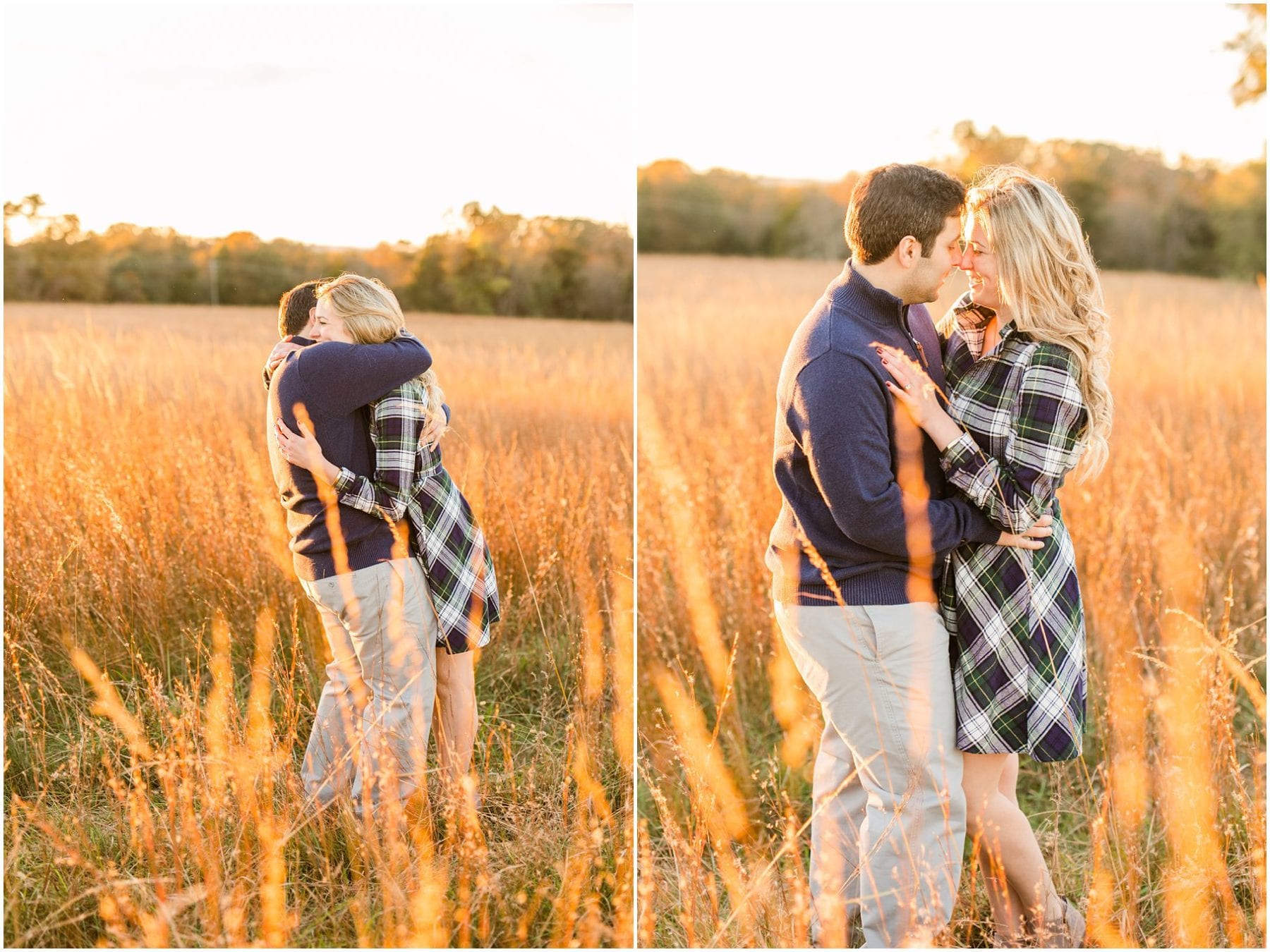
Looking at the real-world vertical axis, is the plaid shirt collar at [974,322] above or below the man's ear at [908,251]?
below

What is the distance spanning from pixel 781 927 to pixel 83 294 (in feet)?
9.89

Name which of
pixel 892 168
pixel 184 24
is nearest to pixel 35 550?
pixel 184 24

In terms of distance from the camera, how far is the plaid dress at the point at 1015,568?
1.87m

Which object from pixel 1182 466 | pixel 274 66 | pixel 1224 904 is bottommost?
pixel 1224 904

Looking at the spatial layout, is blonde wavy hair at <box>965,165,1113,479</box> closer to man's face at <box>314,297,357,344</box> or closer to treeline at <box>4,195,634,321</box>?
treeline at <box>4,195,634,321</box>

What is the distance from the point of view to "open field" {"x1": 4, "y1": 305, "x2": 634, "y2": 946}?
2.20 meters

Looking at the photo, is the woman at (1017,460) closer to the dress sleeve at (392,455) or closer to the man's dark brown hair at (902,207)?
the man's dark brown hair at (902,207)

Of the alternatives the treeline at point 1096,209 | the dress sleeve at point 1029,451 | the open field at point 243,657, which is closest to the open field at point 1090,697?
the open field at point 243,657

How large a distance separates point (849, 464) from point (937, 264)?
48cm

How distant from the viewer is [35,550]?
2832 mm

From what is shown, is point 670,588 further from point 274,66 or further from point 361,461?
point 274,66

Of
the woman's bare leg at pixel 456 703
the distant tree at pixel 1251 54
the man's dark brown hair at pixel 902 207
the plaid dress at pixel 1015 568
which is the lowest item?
the woman's bare leg at pixel 456 703

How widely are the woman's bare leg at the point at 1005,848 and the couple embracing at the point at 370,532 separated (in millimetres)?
1143

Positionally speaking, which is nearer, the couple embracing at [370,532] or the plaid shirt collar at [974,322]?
the plaid shirt collar at [974,322]
